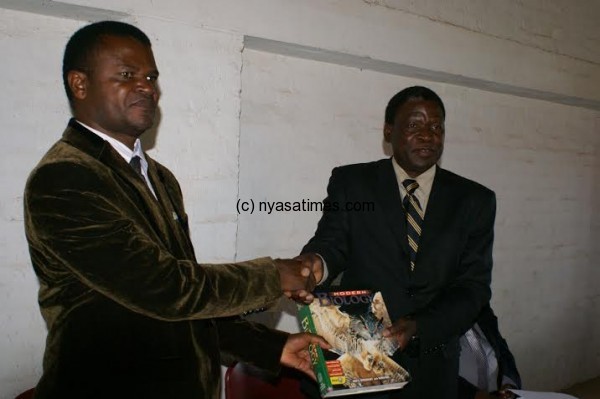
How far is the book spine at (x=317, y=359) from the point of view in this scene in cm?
146

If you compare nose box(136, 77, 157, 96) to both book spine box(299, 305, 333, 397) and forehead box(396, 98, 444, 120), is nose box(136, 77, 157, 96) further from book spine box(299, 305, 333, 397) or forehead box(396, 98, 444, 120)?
forehead box(396, 98, 444, 120)

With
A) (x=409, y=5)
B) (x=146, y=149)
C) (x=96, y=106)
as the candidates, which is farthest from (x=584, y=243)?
(x=96, y=106)

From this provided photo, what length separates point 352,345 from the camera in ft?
5.12

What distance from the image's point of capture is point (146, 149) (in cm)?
218

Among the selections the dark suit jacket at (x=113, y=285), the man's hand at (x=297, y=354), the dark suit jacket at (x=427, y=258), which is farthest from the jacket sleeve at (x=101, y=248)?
the dark suit jacket at (x=427, y=258)

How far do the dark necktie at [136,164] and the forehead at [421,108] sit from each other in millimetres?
1125

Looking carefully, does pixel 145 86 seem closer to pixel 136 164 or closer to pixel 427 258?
pixel 136 164

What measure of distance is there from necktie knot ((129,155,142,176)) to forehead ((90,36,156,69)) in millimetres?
281

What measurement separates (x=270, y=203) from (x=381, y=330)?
4.21ft

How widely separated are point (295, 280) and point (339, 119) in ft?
5.01

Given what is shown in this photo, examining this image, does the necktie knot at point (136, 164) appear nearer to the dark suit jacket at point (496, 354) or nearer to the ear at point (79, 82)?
the ear at point (79, 82)

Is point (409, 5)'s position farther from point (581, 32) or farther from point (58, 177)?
point (58, 177)

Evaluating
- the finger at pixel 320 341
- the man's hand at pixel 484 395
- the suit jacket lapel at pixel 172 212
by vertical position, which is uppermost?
the suit jacket lapel at pixel 172 212

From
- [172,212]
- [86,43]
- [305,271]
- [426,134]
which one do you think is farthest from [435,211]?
[86,43]
